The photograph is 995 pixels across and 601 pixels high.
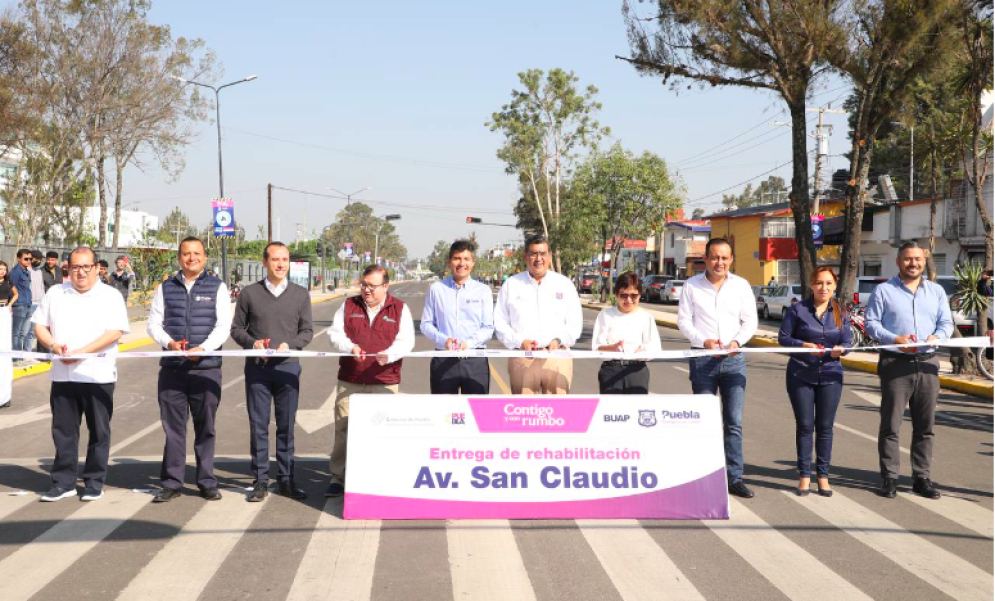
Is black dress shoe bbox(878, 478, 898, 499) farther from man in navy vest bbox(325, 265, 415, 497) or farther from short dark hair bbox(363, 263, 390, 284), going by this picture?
short dark hair bbox(363, 263, 390, 284)

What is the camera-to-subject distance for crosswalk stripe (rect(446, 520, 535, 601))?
473 centimetres

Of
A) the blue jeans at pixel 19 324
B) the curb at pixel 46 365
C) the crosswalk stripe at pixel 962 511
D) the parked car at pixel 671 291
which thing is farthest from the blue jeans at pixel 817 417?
the parked car at pixel 671 291

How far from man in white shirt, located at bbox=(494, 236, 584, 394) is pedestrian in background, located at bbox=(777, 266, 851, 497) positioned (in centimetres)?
162

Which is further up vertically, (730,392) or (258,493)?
(730,392)

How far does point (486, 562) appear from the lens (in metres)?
5.21

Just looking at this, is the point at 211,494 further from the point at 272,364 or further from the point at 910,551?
the point at 910,551

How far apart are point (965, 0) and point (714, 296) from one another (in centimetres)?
1147

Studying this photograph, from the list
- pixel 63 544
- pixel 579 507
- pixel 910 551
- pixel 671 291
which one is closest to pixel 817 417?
pixel 910 551

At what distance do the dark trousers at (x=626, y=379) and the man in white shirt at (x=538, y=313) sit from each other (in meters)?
0.28

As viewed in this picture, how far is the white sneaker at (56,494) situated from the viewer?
657 centimetres

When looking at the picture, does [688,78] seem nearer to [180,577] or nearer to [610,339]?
[610,339]

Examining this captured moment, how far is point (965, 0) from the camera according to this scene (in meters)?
15.4

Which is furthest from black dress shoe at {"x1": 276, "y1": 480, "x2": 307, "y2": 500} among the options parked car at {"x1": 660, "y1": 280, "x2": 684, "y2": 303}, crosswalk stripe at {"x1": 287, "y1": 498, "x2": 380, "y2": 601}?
parked car at {"x1": 660, "y1": 280, "x2": 684, "y2": 303}

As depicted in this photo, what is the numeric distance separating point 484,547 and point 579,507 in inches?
35.9
